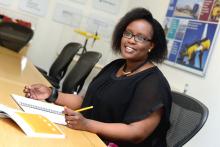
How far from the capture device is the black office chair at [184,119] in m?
1.41

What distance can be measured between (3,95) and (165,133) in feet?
2.50

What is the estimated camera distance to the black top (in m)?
1.48

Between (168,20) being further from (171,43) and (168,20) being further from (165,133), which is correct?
(165,133)

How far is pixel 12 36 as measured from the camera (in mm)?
3287

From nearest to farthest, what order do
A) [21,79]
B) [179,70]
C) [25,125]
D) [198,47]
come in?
[25,125] < [21,79] < [198,47] < [179,70]

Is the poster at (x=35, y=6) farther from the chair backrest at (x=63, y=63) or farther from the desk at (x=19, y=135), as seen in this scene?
Answer: the desk at (x=19, y=135)

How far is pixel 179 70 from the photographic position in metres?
3.18

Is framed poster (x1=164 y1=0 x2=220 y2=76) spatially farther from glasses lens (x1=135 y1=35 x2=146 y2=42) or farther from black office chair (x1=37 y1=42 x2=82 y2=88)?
glasses lens (x1=135 y1=35 x2=146 y2=42)

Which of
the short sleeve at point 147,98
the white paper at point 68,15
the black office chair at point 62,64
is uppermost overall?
the white paper at point 68,15

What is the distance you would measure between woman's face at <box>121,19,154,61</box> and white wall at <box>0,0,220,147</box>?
1139mm

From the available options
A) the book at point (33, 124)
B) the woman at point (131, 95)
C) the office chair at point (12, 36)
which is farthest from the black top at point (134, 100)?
the office chair at point (12, 36)

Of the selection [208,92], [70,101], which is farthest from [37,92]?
[208,92]

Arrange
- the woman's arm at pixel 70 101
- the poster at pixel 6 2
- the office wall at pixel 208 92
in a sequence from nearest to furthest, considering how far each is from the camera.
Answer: the woman's arm at pixel 70 101 → the office wall at pixel 208 92 → the poster at pixel 6 2

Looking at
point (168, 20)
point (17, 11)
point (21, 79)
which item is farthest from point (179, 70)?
point (17, 11)
